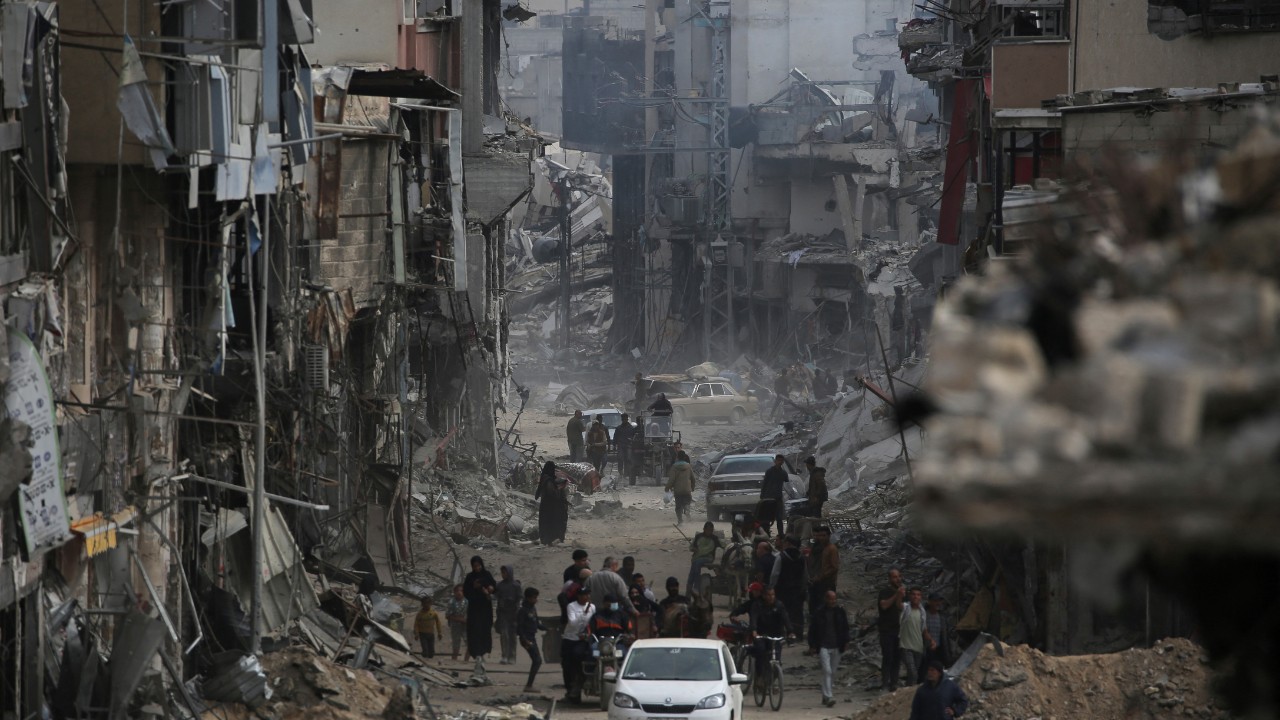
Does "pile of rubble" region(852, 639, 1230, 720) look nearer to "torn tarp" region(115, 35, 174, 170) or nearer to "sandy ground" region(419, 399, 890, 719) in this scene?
"sandy ground" region(419, 399, 890, 719)

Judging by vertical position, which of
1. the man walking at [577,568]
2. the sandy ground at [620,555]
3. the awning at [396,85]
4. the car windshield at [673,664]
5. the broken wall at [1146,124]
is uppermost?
the awning at [396,85]

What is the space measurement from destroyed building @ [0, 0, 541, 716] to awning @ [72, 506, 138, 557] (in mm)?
26

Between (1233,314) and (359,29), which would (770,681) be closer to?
(359,29)

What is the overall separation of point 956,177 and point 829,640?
1424cm

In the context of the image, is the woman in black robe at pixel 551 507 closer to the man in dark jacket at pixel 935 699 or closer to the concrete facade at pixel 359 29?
the concrete facade at pixel 359 29

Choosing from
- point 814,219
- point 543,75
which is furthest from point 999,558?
point 543,75

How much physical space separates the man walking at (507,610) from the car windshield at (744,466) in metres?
10.7

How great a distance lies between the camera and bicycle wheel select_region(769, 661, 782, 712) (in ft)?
53.3

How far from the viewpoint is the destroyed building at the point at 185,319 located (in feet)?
35.6

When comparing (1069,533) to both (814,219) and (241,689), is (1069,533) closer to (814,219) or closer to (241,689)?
(241,689)

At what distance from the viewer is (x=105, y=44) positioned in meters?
12.4

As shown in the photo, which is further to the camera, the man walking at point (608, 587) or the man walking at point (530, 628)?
the man walking at point (608, 587)

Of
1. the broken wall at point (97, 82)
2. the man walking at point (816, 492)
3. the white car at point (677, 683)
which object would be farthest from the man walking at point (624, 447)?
the broken wall at point (97, 82)

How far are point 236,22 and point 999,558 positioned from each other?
979 cm
